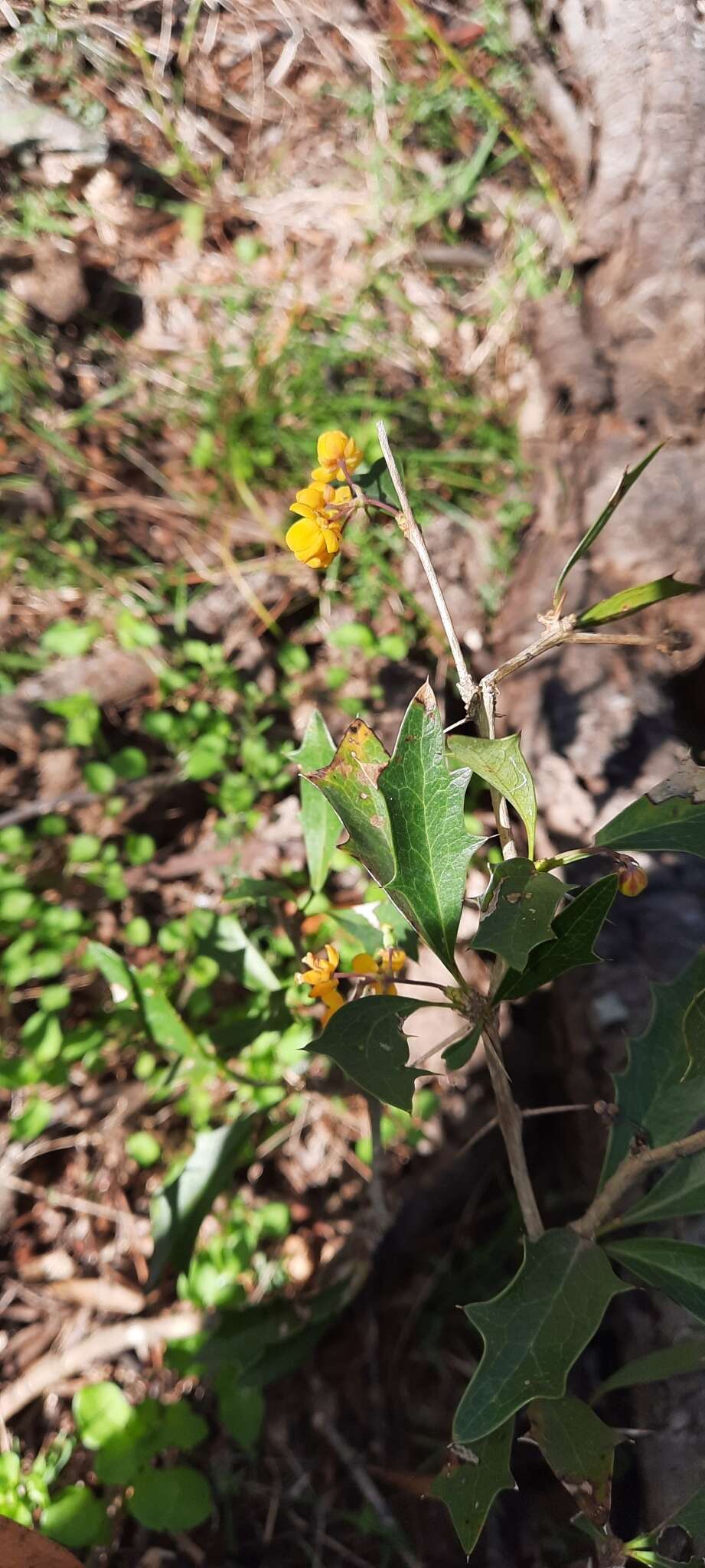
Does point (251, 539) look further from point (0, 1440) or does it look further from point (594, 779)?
point (0, 1440)

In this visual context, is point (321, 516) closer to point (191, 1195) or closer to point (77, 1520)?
point (191, 1195)

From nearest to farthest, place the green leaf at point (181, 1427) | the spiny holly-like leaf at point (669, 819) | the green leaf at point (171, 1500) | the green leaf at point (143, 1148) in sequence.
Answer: the spiny holly-like leaf at point (669, 819)
the green leaf at point (171, 1500)
the green leaf at point (181, 1427)
the green leaf at point (143, 1148)

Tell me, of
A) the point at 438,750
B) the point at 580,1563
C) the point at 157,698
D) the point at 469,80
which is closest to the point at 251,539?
the point at 157,698

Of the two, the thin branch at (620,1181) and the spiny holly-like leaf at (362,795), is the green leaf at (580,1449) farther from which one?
the spiny holly-like leaf at (362,795)

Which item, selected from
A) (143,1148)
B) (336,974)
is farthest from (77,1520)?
(336,974)

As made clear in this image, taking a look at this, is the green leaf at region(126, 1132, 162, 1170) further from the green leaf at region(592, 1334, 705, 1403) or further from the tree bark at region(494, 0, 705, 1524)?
the green leaf at region(592, 1334, 705, 1403)

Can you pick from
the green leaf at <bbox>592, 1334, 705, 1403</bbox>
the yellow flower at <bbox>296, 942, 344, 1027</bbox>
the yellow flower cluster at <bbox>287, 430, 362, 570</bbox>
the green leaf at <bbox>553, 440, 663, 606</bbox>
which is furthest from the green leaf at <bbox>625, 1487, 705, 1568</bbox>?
the yellow flower cluster at <bbox>287, 430, 362, 570</bbox>

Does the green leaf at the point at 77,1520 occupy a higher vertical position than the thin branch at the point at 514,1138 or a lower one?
lower

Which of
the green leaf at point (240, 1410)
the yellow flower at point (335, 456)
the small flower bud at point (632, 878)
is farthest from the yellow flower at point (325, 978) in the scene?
the green leaf at point (240, 1410)
